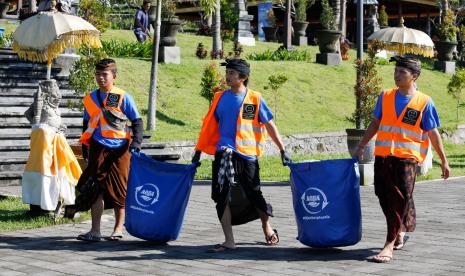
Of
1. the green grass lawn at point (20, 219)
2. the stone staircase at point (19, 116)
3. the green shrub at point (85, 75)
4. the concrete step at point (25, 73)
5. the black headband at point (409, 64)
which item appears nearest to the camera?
the black headband at point (409, 64)

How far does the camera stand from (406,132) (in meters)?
7.88

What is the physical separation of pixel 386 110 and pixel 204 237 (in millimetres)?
2377

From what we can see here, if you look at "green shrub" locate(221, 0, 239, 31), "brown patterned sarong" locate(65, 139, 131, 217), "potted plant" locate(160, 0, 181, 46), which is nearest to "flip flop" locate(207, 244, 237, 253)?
"brown patterned sarong" locate(65, 139, 131, 217)

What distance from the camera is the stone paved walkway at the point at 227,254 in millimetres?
7215

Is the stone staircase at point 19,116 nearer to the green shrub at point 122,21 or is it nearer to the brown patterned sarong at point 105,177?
the brown patterned sarong at point 105,177

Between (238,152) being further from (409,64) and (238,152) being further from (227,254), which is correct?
(409,64)

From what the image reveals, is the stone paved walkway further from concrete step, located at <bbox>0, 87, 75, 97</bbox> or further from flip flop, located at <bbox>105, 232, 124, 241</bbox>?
concrete step, located at <bbox>0, 87, 75, 97</bbox>

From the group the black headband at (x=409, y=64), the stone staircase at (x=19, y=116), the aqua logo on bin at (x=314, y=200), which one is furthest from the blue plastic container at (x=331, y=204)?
the stone staircase at (x=19, y=116)

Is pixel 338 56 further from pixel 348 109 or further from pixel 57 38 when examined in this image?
pixel 57 38

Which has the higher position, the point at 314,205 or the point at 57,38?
the point at 57,38

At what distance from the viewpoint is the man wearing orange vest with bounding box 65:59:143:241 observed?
8664 mm

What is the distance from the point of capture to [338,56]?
2758 cm

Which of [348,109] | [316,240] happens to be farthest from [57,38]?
[348,109]

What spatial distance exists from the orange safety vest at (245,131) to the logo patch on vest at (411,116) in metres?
1.36
